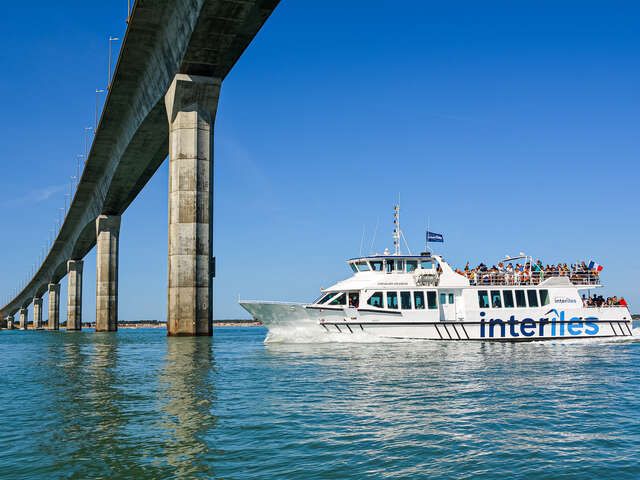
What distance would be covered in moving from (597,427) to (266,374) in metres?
8.56

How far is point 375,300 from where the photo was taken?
2833cm

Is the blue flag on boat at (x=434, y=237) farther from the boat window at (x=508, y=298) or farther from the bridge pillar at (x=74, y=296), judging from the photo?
the bridge pillar at (x=74, y=296)

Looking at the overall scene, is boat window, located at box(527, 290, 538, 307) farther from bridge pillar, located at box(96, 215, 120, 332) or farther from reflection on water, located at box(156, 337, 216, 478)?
bridge pillar, located at box(96, 215, 120, 332)

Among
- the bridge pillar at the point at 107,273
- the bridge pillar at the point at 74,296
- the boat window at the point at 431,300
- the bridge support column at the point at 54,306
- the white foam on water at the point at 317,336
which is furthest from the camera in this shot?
the bridge support column at the point at 54,306

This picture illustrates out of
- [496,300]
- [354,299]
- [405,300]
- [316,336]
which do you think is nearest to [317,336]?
[316,336]

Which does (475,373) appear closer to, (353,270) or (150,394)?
(150,394)

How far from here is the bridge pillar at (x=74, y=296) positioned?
262 ft

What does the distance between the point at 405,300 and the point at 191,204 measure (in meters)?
11.9

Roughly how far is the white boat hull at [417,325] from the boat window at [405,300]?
0.58 m

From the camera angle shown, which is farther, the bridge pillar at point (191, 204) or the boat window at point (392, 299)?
the boat window at point (392, 299)

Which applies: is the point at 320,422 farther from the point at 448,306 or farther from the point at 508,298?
the point at 508,298

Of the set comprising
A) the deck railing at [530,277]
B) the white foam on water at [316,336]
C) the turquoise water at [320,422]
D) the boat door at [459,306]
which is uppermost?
the deck railing at [530,277]

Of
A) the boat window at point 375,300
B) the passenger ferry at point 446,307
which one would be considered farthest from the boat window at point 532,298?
the boat window at point 375,300

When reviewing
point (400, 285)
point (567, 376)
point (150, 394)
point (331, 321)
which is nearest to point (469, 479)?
point (150, 394)
